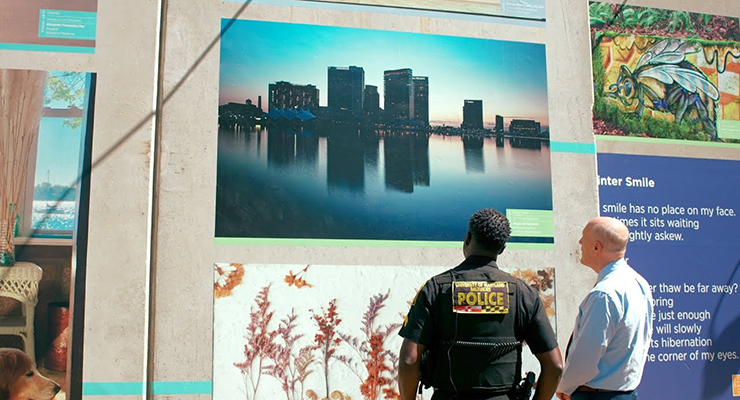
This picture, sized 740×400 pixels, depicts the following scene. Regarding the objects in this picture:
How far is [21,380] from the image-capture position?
16.0ft

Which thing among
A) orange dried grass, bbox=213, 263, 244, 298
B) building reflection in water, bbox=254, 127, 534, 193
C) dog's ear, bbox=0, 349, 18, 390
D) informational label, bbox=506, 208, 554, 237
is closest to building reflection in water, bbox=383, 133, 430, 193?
building reflection in water, bbox=254, 127, 534, 193

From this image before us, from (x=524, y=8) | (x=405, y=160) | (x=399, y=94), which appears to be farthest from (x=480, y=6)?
(x=405, y=160)

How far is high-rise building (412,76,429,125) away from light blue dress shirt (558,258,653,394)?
8.34 ft

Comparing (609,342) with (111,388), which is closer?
(609,342)

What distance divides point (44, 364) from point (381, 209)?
8.79 ft

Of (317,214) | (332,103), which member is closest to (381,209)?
(317,214)

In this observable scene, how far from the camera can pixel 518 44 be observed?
621cm

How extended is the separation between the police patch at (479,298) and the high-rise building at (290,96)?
8.88 ft

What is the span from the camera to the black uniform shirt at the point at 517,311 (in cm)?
342

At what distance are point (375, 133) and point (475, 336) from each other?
2.70 m

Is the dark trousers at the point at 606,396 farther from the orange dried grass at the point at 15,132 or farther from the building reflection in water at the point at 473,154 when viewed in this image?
the orange dried grass at the point at 15,132

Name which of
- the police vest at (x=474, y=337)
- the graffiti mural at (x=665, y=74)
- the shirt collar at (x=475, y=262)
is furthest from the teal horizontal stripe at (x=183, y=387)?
the graffiti mural at (x=665, y=74)

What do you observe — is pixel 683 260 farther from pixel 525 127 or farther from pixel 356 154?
pixel 356 154

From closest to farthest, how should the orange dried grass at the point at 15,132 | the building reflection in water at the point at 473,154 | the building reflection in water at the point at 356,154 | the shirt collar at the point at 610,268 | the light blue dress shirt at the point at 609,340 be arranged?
the light blue dress shirt at the point at 609,340
the shirt collar at the point at 610,268
the orange dried grass at the point at 15,132
the building reflection in water at the point at 356,154
the building reflection in water at the point at 473,154
